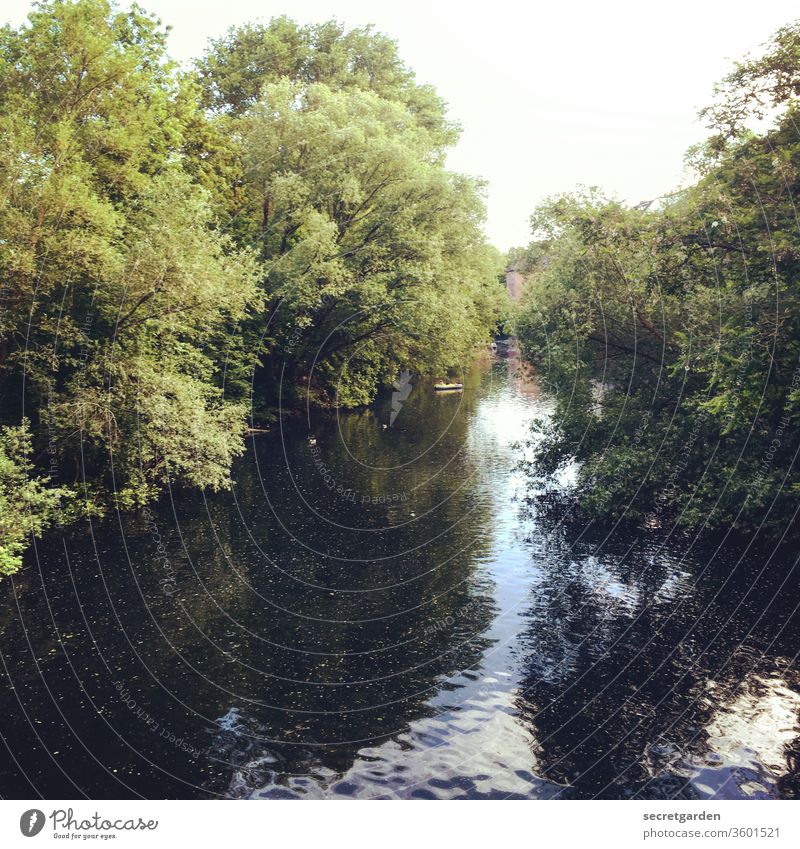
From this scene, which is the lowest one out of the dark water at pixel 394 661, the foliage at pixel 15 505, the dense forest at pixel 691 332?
the dark water at pixel 394 661

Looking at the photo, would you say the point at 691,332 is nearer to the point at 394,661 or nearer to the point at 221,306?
the point at 394,661

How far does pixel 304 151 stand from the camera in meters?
56.9

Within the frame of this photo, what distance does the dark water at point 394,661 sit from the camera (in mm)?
16812

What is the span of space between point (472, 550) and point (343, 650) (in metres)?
10.2

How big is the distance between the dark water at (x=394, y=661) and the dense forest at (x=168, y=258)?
184 inches

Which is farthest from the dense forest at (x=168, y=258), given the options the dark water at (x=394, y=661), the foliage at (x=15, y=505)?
the dark water at (x=394, y=661)

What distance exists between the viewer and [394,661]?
2212 cm

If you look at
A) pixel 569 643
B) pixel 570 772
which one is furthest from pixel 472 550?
pixel 570 772

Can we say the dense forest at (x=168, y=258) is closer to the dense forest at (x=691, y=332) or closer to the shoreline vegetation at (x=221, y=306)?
the shoreline vegetation at (x=221, y=306)

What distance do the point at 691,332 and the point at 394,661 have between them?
58.2 feet

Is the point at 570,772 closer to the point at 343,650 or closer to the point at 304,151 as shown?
the point at 343,650

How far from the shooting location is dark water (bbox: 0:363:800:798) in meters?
16.8

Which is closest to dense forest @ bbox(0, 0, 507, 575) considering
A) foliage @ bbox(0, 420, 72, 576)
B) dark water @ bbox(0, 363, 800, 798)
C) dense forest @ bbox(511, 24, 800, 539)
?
foliage @ bbox(0, 420, 72, 576)
